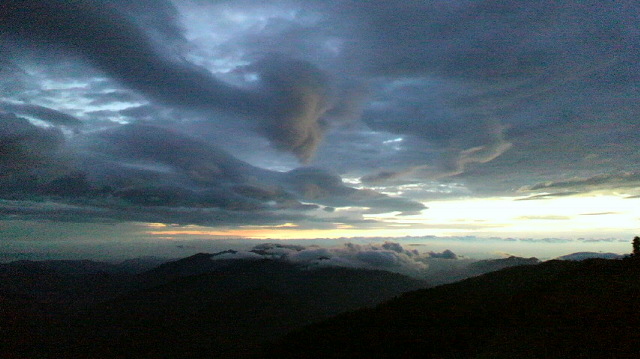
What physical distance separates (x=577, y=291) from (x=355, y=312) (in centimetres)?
6233

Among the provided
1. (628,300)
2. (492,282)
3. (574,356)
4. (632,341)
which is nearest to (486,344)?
(574,356)

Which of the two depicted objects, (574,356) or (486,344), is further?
(486,344)

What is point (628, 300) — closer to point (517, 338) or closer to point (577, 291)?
point (577, 291)

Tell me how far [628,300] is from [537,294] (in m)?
16.5

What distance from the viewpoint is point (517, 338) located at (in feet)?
137

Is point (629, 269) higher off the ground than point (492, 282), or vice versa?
point (629, 269)

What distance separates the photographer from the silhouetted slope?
121ft

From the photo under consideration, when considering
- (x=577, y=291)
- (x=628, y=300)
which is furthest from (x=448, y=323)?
(x=628, y=300)

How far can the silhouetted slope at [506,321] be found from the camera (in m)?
36.9

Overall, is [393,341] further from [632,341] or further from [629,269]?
[629,269]

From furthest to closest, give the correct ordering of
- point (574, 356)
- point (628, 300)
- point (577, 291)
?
point (577, 291) → point (628, 300) → point (574, 356)

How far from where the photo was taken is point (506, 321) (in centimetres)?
5062

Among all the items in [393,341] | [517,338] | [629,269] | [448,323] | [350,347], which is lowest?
[350,347]

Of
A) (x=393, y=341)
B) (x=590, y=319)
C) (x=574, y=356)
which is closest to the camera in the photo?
(x=574, y=356)
